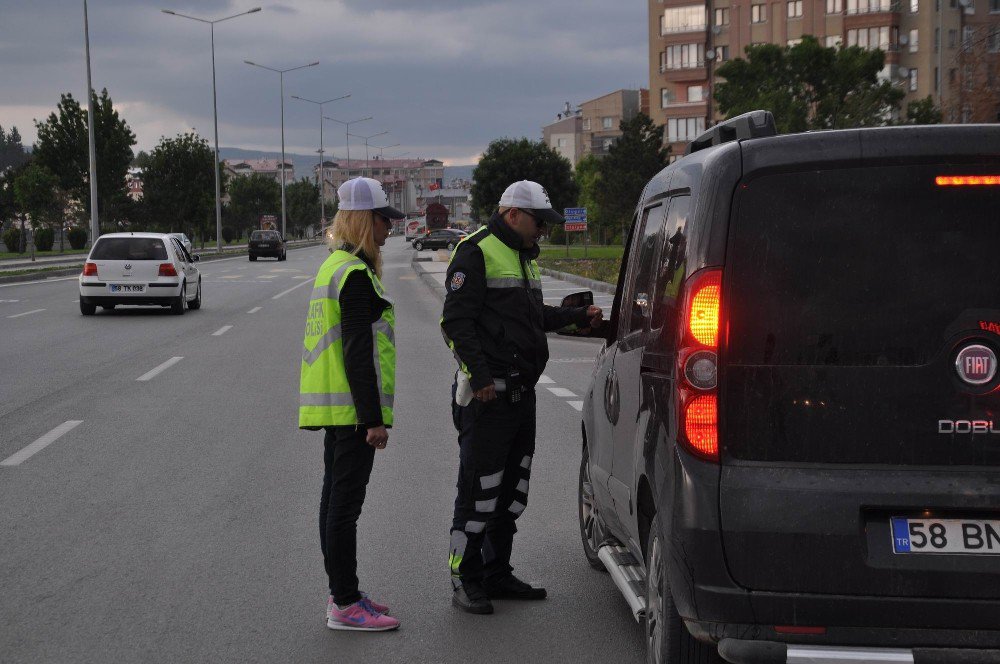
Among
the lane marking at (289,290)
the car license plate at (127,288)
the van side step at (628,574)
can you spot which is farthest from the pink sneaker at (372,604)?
the lane marking at (289,290)

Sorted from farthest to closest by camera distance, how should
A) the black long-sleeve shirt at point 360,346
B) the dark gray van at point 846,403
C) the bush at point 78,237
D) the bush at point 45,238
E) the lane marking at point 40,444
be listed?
the bush at point 78,237 < the bush at point 45,238 < the lane marking at point 40,444 < the black long-sleeve shirt at point 360,346 < the dark gray van at point 846,403

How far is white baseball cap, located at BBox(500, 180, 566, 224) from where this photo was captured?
562 cm

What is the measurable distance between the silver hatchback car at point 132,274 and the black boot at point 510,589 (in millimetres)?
20630

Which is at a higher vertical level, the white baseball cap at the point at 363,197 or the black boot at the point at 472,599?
the white baseball cap at the point at 363,197

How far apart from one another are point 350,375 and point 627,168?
2691 inches

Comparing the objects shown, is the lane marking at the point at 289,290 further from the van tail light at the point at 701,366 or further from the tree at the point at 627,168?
the tree at the point at 627,168

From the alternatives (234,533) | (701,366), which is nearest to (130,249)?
(234,533)

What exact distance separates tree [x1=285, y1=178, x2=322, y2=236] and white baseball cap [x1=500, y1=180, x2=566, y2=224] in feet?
480

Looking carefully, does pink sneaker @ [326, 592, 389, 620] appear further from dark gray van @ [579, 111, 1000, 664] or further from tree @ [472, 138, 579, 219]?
tree @ [472, 138, 579, 219]

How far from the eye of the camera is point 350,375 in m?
5.05

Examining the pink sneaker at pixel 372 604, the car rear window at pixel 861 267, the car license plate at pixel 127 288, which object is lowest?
the pink sneaker at pixel 372 604

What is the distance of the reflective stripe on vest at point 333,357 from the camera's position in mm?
5098

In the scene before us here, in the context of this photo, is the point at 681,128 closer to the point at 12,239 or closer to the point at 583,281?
the point at 12,239

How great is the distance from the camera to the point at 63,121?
69.6 metres
